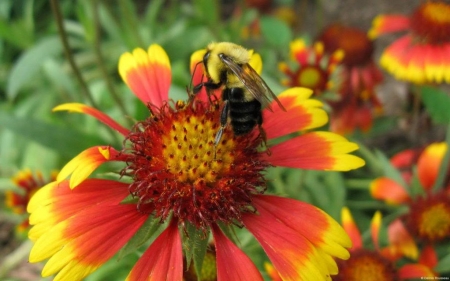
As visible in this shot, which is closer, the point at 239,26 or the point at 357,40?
the point at 357,40

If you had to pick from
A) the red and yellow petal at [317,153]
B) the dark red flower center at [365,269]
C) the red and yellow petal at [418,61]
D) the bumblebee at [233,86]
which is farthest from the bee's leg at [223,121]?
the red and yellow petal at [418,61]

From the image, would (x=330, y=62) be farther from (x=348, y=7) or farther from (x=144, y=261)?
(x=348, y=7)

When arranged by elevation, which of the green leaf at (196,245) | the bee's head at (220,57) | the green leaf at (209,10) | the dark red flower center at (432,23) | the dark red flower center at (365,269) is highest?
the green leaf at (209,10)

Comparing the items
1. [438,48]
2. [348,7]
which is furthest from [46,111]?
[348,7]

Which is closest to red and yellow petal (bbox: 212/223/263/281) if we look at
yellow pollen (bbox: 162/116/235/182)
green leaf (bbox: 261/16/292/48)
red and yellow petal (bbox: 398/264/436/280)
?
yellow pollen (bbox: 162/116/235/182)

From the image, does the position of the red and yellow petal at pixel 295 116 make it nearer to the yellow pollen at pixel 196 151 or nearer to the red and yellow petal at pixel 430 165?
the yellow pollen at pixel 196 151

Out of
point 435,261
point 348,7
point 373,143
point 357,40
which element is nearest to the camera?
point 435,261

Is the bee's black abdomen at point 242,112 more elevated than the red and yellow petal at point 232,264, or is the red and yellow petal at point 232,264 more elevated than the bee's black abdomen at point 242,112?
the bee's black abdomen at point 242,112

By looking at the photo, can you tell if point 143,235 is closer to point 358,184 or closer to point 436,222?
point 436,222
